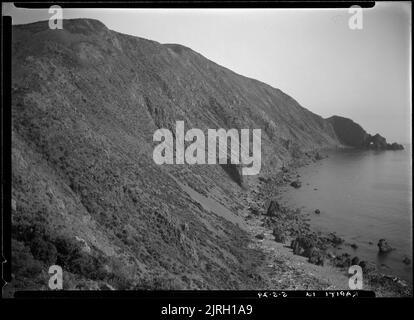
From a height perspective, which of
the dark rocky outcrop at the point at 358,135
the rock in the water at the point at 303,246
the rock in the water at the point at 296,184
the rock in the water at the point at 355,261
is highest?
the dark rocky outcrop at the point at 358,135

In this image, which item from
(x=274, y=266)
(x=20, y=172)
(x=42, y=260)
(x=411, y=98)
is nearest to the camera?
(x=411, y=98)

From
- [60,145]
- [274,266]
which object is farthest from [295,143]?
[60,145]

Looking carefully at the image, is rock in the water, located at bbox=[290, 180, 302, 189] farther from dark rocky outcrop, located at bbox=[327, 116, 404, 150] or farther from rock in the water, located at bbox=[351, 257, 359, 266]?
rock in the water, located at bbox=[351, 257, 359, 266]

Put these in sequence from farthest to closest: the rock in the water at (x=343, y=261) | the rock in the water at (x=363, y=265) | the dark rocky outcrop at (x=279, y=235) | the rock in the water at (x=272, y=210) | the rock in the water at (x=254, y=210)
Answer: the rock in the water at (x=363, y=265)
the rock in the water at (x=272, y=210)
the dark rocky outcrop at (x=279, y=235)
the rock in the water at (x=254, y=210)
the rock in the water at (x=343, y=261)

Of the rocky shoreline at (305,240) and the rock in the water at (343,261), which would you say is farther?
the rock in the water at (343,261)

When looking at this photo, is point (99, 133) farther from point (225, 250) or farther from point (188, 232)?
point (225, 250)

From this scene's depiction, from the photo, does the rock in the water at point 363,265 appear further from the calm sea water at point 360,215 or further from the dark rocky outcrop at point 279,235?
the dark rocky outcrop at point 279,235

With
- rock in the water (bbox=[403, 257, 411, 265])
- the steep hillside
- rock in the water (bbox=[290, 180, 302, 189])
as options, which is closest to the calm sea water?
rock in the water (bbox=[403, 257, 411, 265])

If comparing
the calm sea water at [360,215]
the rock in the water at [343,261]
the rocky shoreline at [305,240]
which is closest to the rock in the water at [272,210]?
the rocky shoreline at [305,240]
